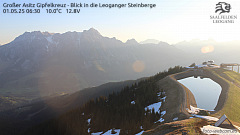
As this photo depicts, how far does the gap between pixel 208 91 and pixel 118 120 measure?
83.6 feet

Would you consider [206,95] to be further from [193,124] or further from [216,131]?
[216,131]

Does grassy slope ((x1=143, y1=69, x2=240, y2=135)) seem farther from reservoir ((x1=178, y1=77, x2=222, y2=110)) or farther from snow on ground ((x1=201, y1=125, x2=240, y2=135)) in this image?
reservoir ((x1=178, y1=77, x2=222, y2=110))

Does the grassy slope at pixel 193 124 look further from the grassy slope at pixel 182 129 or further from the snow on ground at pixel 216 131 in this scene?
the snow on ground at pixel 216 131

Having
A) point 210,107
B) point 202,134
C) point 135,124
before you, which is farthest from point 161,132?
point 210,107

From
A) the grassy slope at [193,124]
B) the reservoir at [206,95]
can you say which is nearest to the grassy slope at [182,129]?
the grassy slope at [193,124]

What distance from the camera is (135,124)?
30875 mm

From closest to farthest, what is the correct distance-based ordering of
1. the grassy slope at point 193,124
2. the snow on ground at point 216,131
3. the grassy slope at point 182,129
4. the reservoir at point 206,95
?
the snow on ground at point 216,131
the grassy slope at point 182,129
the grassy slope at point 193,124
the reservoir at point 206,95

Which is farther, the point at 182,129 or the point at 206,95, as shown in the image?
the point at 206,95

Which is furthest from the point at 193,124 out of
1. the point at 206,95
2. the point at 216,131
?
the point at 206,95

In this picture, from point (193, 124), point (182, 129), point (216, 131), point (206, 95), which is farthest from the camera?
point (206, 95)

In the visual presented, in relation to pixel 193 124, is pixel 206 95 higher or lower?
lower

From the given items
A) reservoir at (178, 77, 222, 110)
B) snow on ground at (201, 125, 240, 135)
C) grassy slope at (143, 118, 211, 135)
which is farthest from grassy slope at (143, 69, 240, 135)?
reservoir at (178, 77, 222, 110)

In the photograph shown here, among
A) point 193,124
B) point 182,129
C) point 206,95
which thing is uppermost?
point 182,129

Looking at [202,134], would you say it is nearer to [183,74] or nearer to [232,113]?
[232,113]
